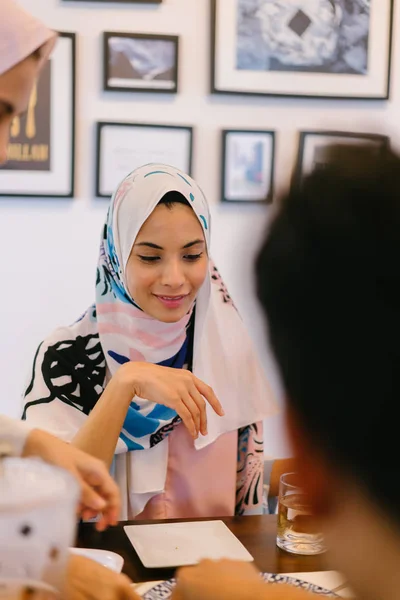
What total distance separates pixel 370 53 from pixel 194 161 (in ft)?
2.56

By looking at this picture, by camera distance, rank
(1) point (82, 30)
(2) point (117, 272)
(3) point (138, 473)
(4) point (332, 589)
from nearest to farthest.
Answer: (4) point (332, 589)
(3) point (138, 473)
(2) point (117, 272)
(1) point (82, 30)

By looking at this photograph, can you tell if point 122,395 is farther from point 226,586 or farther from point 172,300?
point 226,586

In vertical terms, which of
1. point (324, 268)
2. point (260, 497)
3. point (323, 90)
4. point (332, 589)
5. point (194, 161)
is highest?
point (323, 90)

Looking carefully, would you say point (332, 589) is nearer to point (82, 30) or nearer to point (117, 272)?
point (117, 272)

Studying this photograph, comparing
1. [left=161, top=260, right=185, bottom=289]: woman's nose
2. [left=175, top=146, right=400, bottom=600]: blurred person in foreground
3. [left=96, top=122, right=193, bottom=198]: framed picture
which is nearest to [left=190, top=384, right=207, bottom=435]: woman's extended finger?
[left=161, top=260, right=185, bottom=289]: woman's nose

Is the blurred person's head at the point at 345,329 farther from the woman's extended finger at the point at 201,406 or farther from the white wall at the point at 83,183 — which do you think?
the white wall at the point at 83,183

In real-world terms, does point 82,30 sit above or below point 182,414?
above

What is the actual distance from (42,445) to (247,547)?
0.54 metres

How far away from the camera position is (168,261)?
1708 mm

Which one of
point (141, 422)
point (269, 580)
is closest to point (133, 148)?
point (141, 422)

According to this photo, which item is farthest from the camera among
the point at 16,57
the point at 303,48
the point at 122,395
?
the point at 303,48

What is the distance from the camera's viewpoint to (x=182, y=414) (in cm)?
145

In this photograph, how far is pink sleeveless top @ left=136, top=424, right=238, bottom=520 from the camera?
5.67 ft

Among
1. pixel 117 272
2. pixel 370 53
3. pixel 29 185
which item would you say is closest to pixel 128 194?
pixel 117 272
